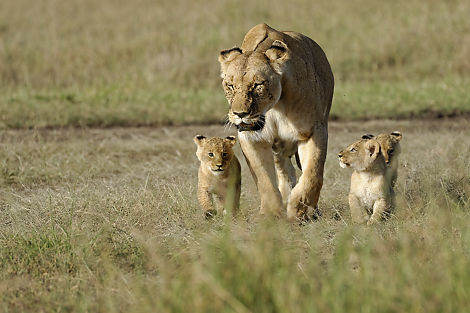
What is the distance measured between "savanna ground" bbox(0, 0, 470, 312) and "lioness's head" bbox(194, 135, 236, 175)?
372mm

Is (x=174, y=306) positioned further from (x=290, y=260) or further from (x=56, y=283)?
(x=56, y=283)

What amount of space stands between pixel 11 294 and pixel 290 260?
4.93ft

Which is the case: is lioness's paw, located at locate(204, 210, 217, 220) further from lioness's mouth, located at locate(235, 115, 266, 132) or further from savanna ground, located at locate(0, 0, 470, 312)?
lioness's mouth, located at locate(235, 115, 266, 132)

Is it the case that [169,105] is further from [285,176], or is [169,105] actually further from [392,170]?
[392,170]

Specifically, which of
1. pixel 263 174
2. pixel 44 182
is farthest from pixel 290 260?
pixel 44 182

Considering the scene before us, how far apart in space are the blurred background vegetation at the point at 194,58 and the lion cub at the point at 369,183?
222 inches

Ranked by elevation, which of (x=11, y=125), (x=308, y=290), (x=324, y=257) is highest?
(x=308, y=290)

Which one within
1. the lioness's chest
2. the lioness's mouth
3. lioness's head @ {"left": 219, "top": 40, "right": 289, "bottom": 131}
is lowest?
the lioness's chest

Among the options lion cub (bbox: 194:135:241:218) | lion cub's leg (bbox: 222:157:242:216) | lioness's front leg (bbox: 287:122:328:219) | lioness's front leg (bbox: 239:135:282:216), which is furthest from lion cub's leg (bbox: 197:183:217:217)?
lioness's front leg (bbox: 287:122:328:219)

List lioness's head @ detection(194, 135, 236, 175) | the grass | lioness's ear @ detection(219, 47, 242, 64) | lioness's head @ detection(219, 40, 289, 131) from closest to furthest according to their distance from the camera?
the grass
lioness's head @ detection(219, 40, 289, 131)
lioness's ear @ detection(219, 47, 242, 64)
lioness's head @ detection(194, 135, 236, 175)

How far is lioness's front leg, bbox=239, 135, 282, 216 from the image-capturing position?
602 centimetres

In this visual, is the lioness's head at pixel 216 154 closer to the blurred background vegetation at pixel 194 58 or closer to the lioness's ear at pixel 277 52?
the lioness's ear at pixel 277 52

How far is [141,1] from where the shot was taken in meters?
20.6

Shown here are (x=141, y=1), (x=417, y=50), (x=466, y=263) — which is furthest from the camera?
→ (x=141, y=1)
